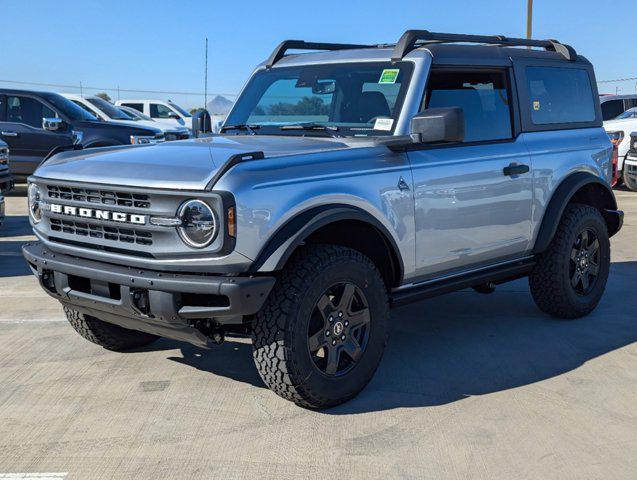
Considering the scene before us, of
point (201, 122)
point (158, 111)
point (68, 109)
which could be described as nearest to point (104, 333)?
point (201, 122)

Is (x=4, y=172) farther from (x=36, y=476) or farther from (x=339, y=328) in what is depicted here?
(x=36, y=476)

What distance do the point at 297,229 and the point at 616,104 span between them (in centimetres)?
1737

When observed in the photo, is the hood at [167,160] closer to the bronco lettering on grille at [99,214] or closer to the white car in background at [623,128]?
the bronco lettering on grille at [99,214]

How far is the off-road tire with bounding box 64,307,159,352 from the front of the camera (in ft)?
16.3

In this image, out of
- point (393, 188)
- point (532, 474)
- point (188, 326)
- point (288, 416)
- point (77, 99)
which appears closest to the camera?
point (532, 474)

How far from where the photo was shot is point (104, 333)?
5.03 metres

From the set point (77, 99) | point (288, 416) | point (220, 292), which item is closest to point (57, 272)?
point (220, 292)

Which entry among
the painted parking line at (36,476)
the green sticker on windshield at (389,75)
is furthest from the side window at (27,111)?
the painted parking line at (36,476)

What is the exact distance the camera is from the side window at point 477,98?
502 cm

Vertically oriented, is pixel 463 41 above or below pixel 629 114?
above

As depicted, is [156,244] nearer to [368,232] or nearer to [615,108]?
[368,232]

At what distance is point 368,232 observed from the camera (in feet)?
14.6

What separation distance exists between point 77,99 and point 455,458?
15.7 meters

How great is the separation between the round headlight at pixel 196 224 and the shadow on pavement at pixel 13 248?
443 cm
